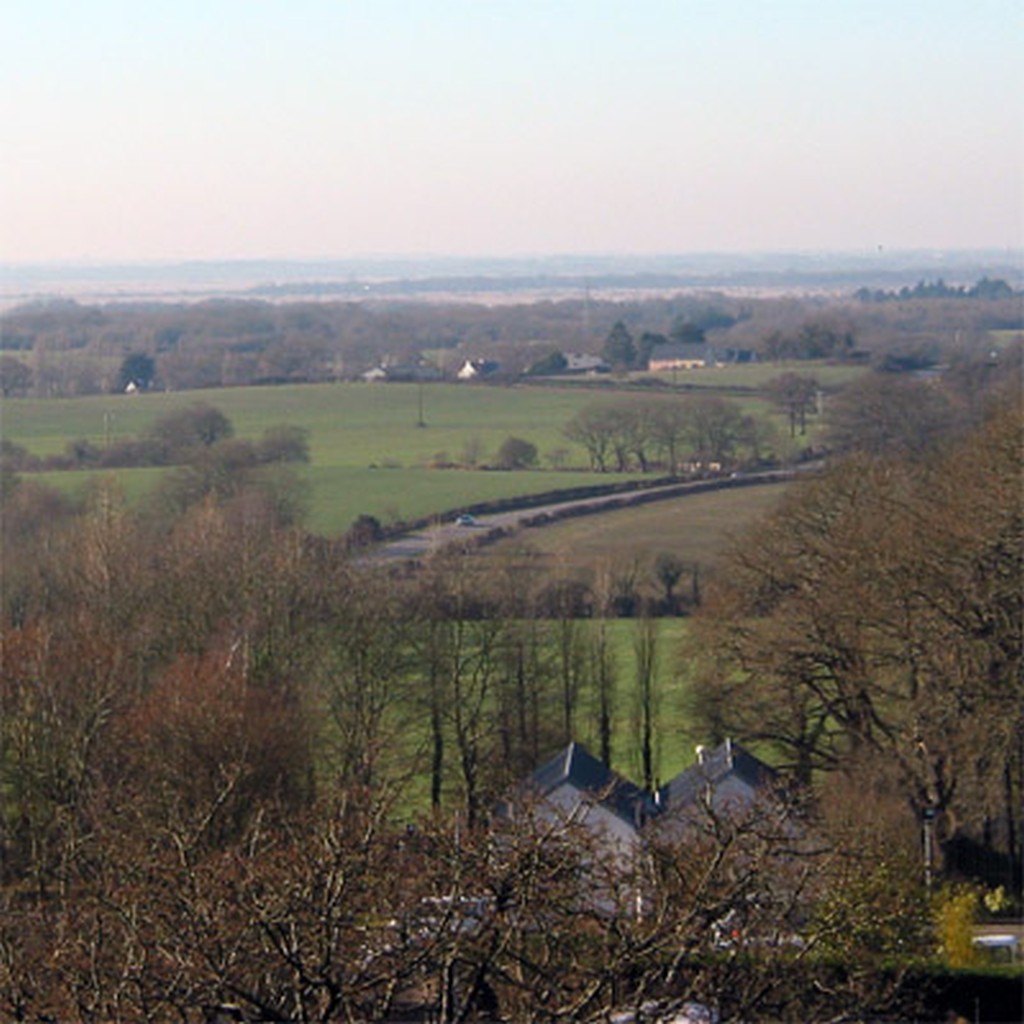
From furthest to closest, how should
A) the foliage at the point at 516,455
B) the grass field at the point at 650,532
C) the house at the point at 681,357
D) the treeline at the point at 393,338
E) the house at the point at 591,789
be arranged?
the house at the point at 681,357 → the treeline at the point at 393,338 → the foliage at the point at 516,455 → the grass field at the point at 650,532 → the house at the point at 591,789

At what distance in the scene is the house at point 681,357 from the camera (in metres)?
Result: 68.2

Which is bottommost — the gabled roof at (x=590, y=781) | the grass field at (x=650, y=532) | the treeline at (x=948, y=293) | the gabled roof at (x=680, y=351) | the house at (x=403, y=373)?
the treeline at (x=948, y=293)

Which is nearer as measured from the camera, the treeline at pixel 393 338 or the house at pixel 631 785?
the house at pixel 631 785

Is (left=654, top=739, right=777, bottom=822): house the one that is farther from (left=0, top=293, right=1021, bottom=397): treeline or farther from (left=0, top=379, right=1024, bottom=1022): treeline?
(left=0, top=293, right=1021, bottom=397): treeline

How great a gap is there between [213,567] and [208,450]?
51.1 feet

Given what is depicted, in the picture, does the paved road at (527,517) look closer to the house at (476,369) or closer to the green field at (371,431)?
the green field at (371,431)

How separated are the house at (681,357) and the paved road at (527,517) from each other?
2733cm

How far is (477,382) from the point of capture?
199 ft

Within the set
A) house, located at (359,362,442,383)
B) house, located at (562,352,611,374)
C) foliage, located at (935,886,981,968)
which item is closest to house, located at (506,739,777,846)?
foliage, located at (935,886,981,968)

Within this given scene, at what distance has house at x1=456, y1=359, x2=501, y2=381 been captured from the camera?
208 ft

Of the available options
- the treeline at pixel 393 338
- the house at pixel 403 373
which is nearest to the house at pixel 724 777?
the treeline at pixel 393 338

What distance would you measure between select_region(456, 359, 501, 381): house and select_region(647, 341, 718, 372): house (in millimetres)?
5966

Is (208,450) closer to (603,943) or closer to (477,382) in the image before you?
(477,382)

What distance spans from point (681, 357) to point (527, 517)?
36159 mm
